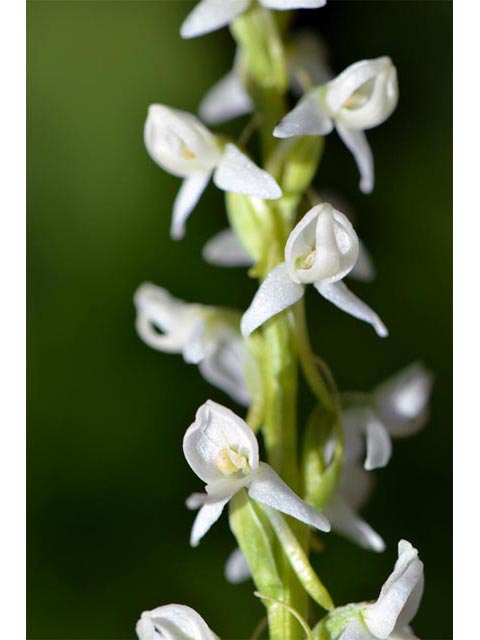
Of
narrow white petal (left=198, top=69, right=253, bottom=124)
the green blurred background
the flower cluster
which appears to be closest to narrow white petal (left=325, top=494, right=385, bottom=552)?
the flower cluster

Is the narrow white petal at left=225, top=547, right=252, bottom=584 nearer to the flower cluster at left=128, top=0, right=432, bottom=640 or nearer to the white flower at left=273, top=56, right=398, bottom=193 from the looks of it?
the flower cluster at left=128, top=0, right=432, bottom=640

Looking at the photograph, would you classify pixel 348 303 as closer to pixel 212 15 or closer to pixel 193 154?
pixel 193 154

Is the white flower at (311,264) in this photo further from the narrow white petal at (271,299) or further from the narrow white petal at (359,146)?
the narrow white petal at (359,146)

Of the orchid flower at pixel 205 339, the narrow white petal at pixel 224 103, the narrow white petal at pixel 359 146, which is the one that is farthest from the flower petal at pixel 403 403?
the narrow white petal at pixel 224 103

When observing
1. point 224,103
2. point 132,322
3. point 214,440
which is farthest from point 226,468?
point 132,322

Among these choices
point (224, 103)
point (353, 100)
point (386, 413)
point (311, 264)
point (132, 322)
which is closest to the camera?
point (311, 264)
